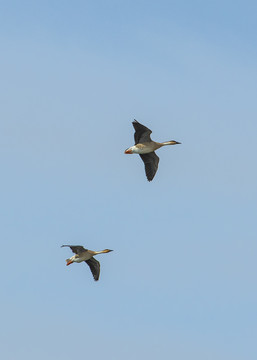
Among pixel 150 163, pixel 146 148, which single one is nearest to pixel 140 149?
pixel 146 148

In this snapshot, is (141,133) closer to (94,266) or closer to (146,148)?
(146,148)

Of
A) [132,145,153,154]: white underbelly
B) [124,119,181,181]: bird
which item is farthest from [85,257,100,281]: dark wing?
[132,145,153,154]: white underbelly

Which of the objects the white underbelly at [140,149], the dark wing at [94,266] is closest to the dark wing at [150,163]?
the white underbelly at [140,149]

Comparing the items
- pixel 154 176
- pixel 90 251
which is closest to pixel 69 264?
pixel 90 251

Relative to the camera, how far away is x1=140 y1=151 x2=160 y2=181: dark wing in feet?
312

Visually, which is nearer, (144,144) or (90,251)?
(144,144)

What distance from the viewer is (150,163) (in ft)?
313

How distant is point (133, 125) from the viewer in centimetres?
9212

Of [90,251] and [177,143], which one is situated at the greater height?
[177,143]

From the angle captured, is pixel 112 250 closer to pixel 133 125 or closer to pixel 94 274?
pixel 94 274

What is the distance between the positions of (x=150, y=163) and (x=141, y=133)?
10.2 ft

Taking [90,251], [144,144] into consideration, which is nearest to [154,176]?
[144,144]

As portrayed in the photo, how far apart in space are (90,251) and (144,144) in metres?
11.1

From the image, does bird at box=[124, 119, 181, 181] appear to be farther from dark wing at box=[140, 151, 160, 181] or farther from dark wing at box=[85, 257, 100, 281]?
dark wing at box=[85, 257, 100, 281]
